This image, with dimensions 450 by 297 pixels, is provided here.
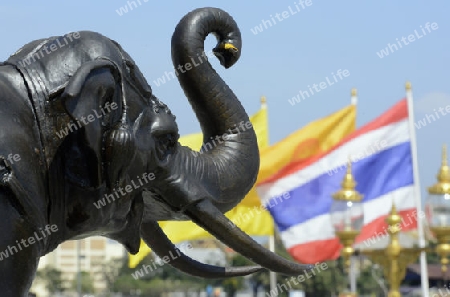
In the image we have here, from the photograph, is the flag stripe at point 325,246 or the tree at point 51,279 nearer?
the flag stripe at point 325,246

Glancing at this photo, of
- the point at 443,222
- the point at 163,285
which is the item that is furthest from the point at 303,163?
the point at 163,285

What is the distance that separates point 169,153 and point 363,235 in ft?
42.9

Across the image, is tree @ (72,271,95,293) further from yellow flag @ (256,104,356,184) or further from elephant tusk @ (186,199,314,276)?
elephant tusk @ (186,199,314,276)

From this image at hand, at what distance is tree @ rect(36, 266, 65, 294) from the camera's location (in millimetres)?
66625

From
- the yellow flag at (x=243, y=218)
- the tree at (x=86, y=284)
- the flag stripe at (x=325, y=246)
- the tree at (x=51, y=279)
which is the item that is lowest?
the tree at (x=86, y=284)

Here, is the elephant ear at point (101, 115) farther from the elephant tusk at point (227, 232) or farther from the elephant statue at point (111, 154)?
the elephant tusk at point (227, 232)

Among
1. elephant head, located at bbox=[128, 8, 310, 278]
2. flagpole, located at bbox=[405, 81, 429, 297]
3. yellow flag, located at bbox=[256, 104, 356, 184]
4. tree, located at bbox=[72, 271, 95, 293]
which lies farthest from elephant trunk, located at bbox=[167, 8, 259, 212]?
tree, located at bbox=[72, 271, 95, 293]

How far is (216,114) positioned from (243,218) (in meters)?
15.2

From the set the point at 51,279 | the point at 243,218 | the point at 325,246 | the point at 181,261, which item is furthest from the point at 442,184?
the point at 51,279

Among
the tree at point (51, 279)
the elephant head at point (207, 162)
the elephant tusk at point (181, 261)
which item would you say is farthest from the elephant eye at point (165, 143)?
the tree at point (51, 279)

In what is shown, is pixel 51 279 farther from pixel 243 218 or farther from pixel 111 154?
pixel 111 154

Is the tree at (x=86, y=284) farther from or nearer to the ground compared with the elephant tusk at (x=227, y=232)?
nearer to the ground

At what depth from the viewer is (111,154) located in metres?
3.01

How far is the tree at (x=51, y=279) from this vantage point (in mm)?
66625
